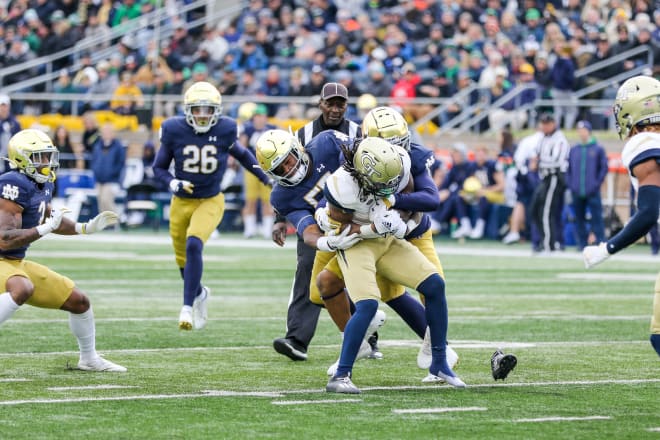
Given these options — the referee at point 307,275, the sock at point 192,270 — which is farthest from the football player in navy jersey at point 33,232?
the sock at point 192,270

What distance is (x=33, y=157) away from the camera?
283 inches

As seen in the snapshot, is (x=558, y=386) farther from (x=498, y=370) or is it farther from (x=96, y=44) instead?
(x=96, y=44)

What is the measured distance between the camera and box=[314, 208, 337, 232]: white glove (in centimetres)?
676

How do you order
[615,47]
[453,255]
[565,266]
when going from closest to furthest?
[565,266] < [453,255] < [615,47]

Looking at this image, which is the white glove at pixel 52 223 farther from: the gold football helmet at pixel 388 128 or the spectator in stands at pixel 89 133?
the spectator in stands at pixel 89 133

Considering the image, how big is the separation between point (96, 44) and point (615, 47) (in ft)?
38.7

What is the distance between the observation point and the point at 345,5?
2630 centimetres

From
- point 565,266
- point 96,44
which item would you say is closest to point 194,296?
point 565,266

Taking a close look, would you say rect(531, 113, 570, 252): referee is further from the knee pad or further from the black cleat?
the knee pad

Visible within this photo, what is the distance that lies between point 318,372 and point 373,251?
106 centimetres

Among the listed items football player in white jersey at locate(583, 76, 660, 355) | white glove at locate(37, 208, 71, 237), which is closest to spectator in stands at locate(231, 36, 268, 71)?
white glove at locate(37, 208, 71, 237)

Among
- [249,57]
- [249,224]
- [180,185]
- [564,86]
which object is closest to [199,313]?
[180,185]

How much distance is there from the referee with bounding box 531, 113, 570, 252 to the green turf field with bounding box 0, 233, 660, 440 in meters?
3.76

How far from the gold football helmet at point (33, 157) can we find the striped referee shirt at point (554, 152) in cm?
1113
